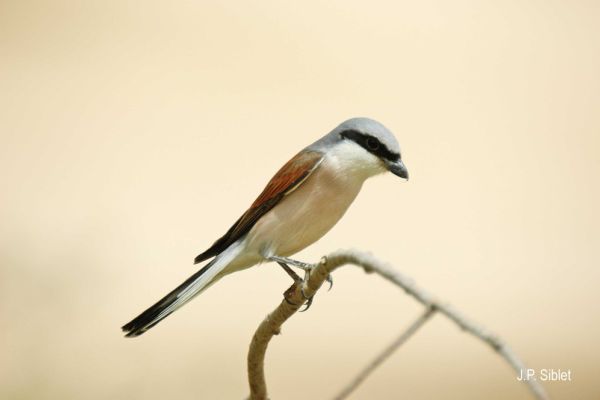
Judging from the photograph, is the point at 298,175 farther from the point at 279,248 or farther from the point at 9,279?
the point at 9,279

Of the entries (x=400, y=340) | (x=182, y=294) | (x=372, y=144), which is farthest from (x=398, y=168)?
(x=400, y=340)

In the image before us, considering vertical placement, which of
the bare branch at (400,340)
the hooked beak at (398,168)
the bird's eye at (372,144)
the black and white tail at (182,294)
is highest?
the bird's eye at (372,144)

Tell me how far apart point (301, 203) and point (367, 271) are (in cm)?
121

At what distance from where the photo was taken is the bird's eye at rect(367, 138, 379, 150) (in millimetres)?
2248

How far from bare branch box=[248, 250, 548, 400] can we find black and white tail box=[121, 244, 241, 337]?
15.6 inches

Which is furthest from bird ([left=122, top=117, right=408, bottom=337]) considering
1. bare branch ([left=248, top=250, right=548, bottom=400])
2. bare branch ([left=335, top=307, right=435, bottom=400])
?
bare branch ([left=335, top=307, right=435, bottom=400])

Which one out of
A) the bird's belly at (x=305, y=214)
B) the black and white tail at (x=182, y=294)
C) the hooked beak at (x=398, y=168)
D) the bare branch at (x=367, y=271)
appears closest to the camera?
the bare branch at (x=367, y=271)

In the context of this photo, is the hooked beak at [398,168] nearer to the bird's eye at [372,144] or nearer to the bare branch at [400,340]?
the bird's eye at [372,144]

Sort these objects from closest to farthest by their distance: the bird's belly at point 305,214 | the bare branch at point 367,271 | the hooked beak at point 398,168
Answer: the bare branch at point 367,271
the hooked beak at point 398,168
the bird's belly at point 305,214

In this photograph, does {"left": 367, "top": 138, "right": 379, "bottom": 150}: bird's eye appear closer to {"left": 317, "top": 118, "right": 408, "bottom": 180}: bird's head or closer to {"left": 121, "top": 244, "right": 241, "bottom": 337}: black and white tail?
{"left": 317, "top": 118, "right": 408, "bottom": 180}: bird's head

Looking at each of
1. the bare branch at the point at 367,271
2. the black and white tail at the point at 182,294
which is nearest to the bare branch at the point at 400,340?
the bare branch at the point at 367,271

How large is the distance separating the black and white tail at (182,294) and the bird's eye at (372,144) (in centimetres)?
56

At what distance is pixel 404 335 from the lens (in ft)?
3.06

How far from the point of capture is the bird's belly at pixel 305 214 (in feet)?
7.66
